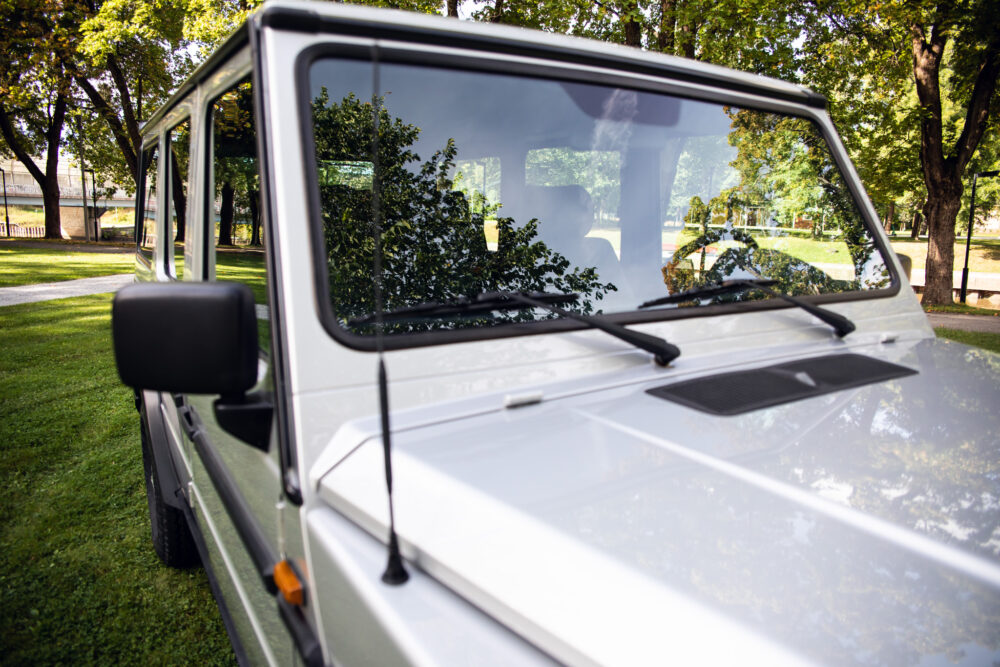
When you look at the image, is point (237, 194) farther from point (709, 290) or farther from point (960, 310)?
point (960, 310)

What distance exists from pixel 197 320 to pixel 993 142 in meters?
37.4

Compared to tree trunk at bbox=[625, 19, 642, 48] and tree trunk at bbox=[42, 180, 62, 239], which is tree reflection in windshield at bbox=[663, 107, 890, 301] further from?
tree trunk at bbox=[42, 180, 62, 239]

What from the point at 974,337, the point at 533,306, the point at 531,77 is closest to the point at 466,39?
the point at 531,77

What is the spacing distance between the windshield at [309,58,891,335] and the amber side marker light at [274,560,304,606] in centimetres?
51

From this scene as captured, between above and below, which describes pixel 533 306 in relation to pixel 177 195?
below

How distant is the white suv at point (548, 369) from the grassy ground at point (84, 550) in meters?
1.27

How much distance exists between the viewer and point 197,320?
1160 mm

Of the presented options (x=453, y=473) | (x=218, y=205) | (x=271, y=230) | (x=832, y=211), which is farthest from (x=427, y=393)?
(x=832, y=211)

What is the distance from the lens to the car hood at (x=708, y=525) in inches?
32.9

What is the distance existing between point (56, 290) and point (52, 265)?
6292 mm

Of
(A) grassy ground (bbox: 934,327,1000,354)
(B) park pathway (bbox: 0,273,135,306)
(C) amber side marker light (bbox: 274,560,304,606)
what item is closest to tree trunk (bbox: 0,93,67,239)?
(B) park pathway (bbox: 0,273,135,306)

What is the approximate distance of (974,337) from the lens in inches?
365

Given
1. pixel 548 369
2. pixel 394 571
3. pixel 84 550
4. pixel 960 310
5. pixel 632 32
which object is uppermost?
pixel 632 32

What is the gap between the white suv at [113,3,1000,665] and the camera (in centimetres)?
93
